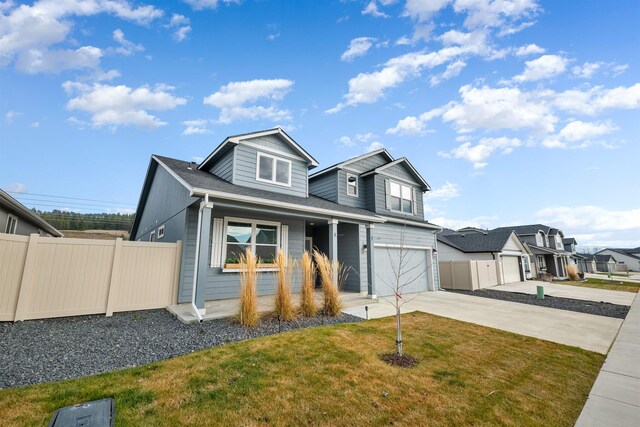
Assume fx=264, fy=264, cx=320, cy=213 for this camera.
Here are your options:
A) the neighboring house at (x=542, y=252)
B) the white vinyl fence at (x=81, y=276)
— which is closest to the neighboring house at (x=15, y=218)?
the white vinyl fence at (x=81, y=276)

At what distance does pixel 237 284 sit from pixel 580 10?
14.2 metres

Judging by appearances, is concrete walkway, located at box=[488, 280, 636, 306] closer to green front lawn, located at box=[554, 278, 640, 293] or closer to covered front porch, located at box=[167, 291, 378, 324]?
green front lawn, located at box=[554, 278, 640, 293]

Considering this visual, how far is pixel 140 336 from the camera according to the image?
4.82 metres

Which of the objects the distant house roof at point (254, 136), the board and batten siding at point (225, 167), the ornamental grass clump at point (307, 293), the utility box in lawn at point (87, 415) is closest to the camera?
the utility box in lawn at point (87, 415)

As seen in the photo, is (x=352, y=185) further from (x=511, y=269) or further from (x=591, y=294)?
(x=511, y=269)

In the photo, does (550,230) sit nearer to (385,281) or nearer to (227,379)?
(385,281)

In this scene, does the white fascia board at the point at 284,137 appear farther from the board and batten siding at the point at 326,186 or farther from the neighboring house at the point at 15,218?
the neighboring house at the point at 15,218

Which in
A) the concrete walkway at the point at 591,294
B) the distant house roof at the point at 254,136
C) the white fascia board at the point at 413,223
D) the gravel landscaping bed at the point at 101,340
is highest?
the distant house roof at the point at 254,136

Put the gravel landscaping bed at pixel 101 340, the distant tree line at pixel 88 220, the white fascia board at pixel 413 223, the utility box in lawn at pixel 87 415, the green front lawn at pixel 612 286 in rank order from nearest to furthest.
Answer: the utility box in lawn at pixel 87 415 → the gravel landscaping bed at pixel 101 340 → the white fascia board at pixel 413 223 → the green front lawn at pixel 612 286 → the distant tree line at pixel 88 220

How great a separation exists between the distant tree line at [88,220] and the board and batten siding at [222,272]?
41.2 m

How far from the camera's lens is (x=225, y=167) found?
9656mm

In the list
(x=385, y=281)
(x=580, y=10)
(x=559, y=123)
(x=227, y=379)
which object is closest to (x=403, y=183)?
(x=385, y=281)

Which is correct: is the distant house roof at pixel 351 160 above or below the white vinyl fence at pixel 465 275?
above

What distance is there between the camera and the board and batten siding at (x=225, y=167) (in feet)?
30.4
